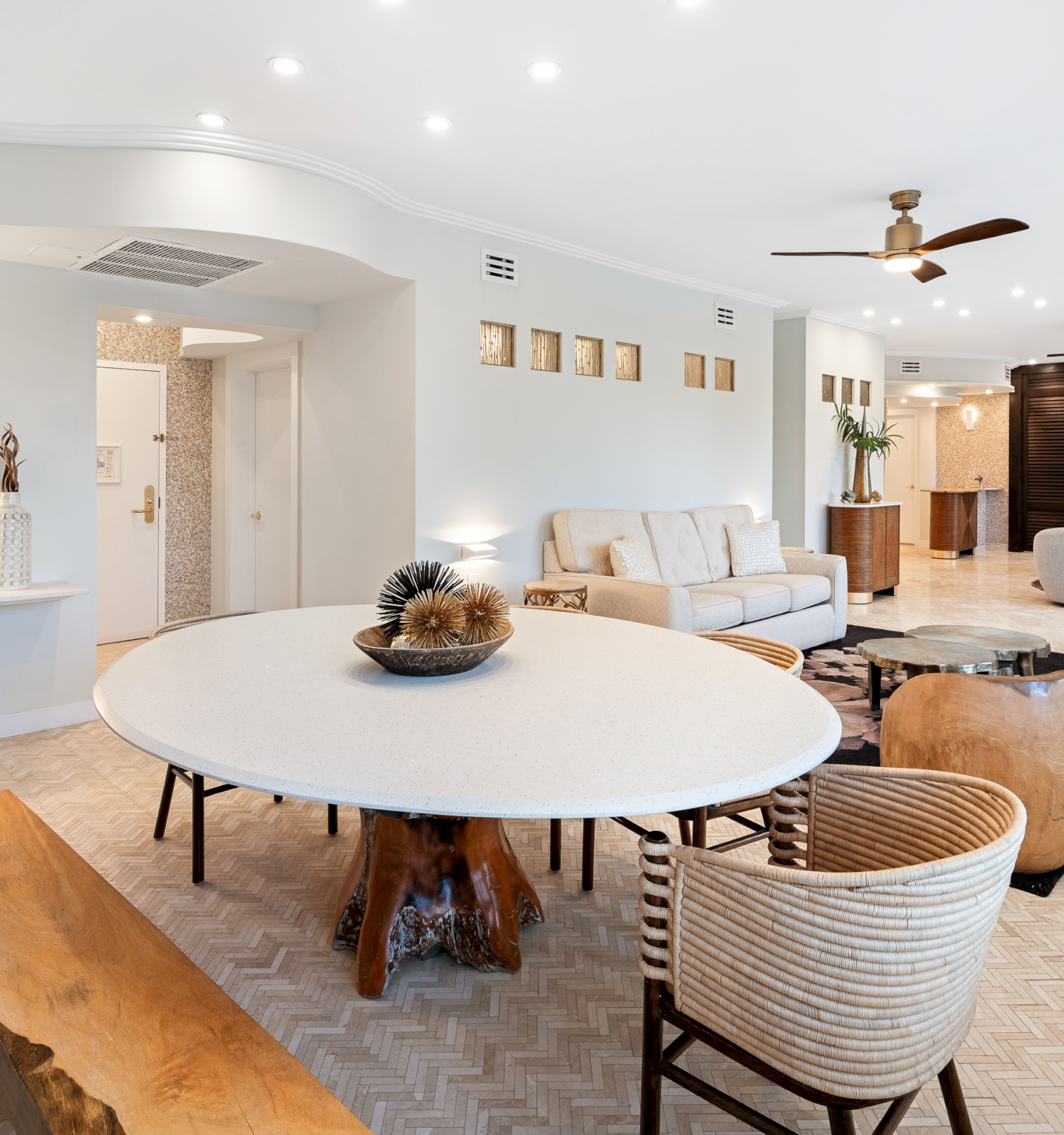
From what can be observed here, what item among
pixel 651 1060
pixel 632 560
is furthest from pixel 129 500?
pixel 651 1060

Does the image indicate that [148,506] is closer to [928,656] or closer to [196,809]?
[196,809]

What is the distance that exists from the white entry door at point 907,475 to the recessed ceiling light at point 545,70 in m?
11.6

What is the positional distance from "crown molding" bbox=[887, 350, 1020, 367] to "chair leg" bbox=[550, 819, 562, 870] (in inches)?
380

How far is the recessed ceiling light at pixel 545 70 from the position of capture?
9.82 ft

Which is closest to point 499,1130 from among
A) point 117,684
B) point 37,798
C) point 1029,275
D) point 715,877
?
point 715,877

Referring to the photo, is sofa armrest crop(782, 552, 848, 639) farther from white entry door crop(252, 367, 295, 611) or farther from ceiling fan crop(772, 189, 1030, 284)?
white entry door crop(252, 367, 295, 611)

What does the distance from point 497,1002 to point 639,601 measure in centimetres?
292

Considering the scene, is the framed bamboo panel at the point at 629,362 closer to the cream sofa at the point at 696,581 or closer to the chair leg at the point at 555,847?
the cream sofa at the point at 696,581

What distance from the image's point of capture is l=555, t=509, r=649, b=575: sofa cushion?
523 centimetres

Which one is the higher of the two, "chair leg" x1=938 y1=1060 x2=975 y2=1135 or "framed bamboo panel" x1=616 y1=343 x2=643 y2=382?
"framed bamboo panel" x1=616 y1=343 x2=643 y2=382

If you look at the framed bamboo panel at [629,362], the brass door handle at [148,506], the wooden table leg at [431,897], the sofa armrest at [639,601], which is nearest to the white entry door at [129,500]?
the brass door handle at [148,506]

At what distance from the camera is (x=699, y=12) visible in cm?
269

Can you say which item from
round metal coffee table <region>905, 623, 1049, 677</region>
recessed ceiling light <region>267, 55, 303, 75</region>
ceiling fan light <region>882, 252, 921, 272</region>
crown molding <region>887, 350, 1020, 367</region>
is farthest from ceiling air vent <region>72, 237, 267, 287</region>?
crown molding <region>887, 350, 1020, 367</region>

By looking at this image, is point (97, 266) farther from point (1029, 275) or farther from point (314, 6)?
point (1029, 275)
